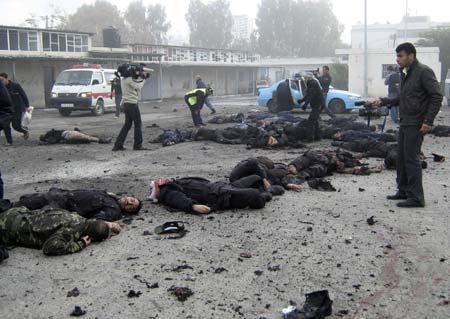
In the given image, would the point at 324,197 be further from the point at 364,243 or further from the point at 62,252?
the point at 62,252

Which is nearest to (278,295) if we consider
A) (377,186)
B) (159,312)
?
(159,312)

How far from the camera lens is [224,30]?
86.7 metres

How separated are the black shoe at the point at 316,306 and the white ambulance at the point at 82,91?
2038 cm

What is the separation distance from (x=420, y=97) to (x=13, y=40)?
2705 centimetres

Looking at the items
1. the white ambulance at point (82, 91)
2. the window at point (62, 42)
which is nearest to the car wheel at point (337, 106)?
the white ambulance at point (82, 91)

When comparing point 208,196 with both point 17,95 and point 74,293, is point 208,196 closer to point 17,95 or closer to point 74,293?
point 74,293

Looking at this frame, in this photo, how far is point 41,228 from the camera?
5.39 m

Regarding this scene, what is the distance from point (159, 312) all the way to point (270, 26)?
82271 millimetres

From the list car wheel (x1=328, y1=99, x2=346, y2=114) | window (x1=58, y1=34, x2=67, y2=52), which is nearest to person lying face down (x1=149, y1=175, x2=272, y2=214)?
car wheel (x1=328, y1=99, x2=346, y2=114)

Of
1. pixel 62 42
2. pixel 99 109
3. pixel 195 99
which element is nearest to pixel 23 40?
pixel 62 42

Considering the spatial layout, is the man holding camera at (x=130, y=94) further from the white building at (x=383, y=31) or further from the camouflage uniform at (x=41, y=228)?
the white building at (x=383, y=31)

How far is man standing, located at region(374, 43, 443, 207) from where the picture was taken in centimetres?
652

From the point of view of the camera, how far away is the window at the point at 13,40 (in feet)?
94.2

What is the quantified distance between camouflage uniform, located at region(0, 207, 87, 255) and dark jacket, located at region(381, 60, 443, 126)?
4.22m
